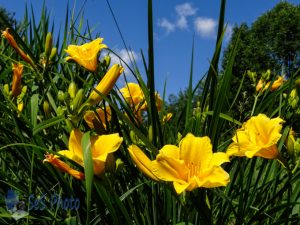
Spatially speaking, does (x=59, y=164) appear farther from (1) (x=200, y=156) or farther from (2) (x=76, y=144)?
(1) (x=200, y=156)

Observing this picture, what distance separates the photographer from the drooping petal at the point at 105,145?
2.56ft

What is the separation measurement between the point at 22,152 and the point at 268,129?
639mm

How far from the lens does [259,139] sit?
0.93 m

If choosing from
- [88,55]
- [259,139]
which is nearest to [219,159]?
[259,139]

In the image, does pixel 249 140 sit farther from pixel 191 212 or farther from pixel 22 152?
pixel 22 152

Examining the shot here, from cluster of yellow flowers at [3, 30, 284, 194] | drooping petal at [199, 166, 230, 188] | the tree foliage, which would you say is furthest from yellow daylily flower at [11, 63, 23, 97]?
the tree foliage

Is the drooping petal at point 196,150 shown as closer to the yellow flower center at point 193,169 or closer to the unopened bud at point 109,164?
the yellow flower center at point 193,169

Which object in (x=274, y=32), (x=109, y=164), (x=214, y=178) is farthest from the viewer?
(x=274, y=32)

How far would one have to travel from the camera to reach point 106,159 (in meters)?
0.83

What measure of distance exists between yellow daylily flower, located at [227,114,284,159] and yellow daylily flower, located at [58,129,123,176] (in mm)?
258

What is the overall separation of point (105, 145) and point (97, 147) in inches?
1.0

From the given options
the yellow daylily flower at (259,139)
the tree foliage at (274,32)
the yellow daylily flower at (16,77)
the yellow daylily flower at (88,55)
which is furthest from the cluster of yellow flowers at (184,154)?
the tree foliage at (274,32)

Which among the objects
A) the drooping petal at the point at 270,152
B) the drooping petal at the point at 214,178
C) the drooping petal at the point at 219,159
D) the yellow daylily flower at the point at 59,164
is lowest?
the yellow daylily flower at the point at 59,164

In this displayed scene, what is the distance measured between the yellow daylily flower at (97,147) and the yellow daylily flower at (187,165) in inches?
1.5
